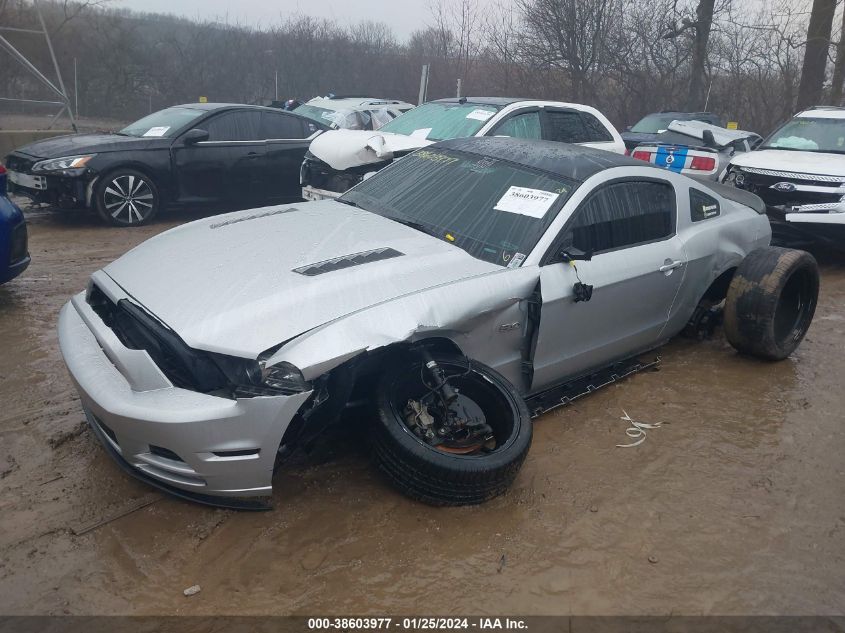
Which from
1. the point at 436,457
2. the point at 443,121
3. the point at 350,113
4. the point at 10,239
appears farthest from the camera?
the point at 350,113

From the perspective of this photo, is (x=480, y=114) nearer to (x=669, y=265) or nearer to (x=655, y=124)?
(x=669, y=265)

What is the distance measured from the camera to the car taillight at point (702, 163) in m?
9.59

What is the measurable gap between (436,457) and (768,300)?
3044mm

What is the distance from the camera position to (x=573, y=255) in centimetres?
375

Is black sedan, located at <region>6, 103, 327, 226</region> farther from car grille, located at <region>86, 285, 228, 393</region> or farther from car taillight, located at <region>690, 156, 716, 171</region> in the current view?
car grille, located at <region>86, 285, 228, 393</region>

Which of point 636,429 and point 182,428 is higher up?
point 182,428

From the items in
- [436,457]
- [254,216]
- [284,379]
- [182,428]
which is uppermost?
[254,216]

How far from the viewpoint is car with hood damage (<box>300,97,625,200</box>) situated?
7105mm

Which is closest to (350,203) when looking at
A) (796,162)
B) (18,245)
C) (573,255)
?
(573,255)

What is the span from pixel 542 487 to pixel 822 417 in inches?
87.0

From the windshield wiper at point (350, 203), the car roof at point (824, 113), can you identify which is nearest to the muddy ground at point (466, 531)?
the windshield wiper at point (350, 203)

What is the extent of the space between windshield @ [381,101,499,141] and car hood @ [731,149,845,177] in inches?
135

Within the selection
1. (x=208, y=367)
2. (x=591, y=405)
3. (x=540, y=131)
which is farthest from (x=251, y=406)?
(x=540, y=131)

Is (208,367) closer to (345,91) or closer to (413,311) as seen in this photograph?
(413,311)
